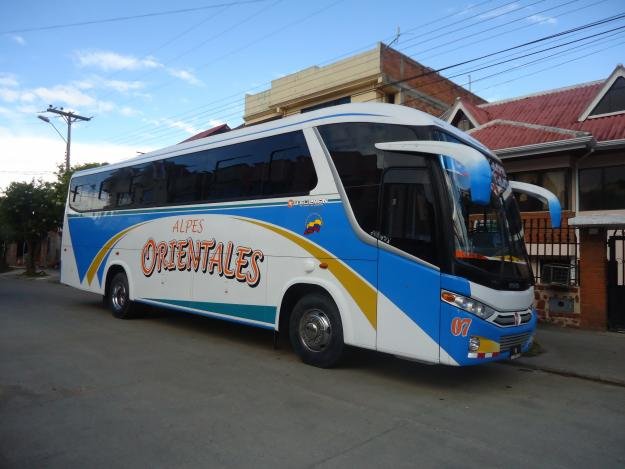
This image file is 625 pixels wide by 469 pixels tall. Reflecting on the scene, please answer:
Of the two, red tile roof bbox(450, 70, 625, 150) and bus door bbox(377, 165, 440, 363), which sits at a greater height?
red tile roof bbox(450, 70, 625, 150)

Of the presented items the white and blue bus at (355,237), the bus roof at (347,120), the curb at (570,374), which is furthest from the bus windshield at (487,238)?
the curb at (570,374)

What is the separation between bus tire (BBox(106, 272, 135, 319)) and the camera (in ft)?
35.9

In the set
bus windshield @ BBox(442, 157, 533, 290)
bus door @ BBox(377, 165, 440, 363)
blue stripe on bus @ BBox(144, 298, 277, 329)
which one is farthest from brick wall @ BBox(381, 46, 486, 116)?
bus door @ BBox(377, 165, 440, 363)

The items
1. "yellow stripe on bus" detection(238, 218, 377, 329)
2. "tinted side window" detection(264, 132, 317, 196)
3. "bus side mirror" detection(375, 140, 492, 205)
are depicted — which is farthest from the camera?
"tinted side window" detection(264, 132, 317, 196)

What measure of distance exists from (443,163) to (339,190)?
1473 millimetres

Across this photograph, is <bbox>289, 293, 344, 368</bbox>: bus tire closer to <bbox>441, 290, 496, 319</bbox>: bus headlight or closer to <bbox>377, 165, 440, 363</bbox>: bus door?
<bbox>377, 165, 440, 363</bbox>: bus door

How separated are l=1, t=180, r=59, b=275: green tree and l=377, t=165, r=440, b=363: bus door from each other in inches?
965

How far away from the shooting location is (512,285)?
19.8 ft

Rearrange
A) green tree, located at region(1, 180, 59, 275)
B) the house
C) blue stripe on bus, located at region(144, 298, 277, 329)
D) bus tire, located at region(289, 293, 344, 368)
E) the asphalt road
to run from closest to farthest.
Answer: the asphalt road
bus tire, located at region(289, 293, 344, 368)
blue stripe on bus, located at region(144, 298, 277, 329)
the house
green tree, located at region(1, 180, 59, 275)

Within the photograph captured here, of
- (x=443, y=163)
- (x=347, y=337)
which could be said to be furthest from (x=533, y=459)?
(x=443, y=163)

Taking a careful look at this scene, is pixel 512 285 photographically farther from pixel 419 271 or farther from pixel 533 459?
pixel 533 459

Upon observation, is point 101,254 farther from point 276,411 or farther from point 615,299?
point 615,299

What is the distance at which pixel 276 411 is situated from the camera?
5.07 meters

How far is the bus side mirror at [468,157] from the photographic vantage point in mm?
5031
